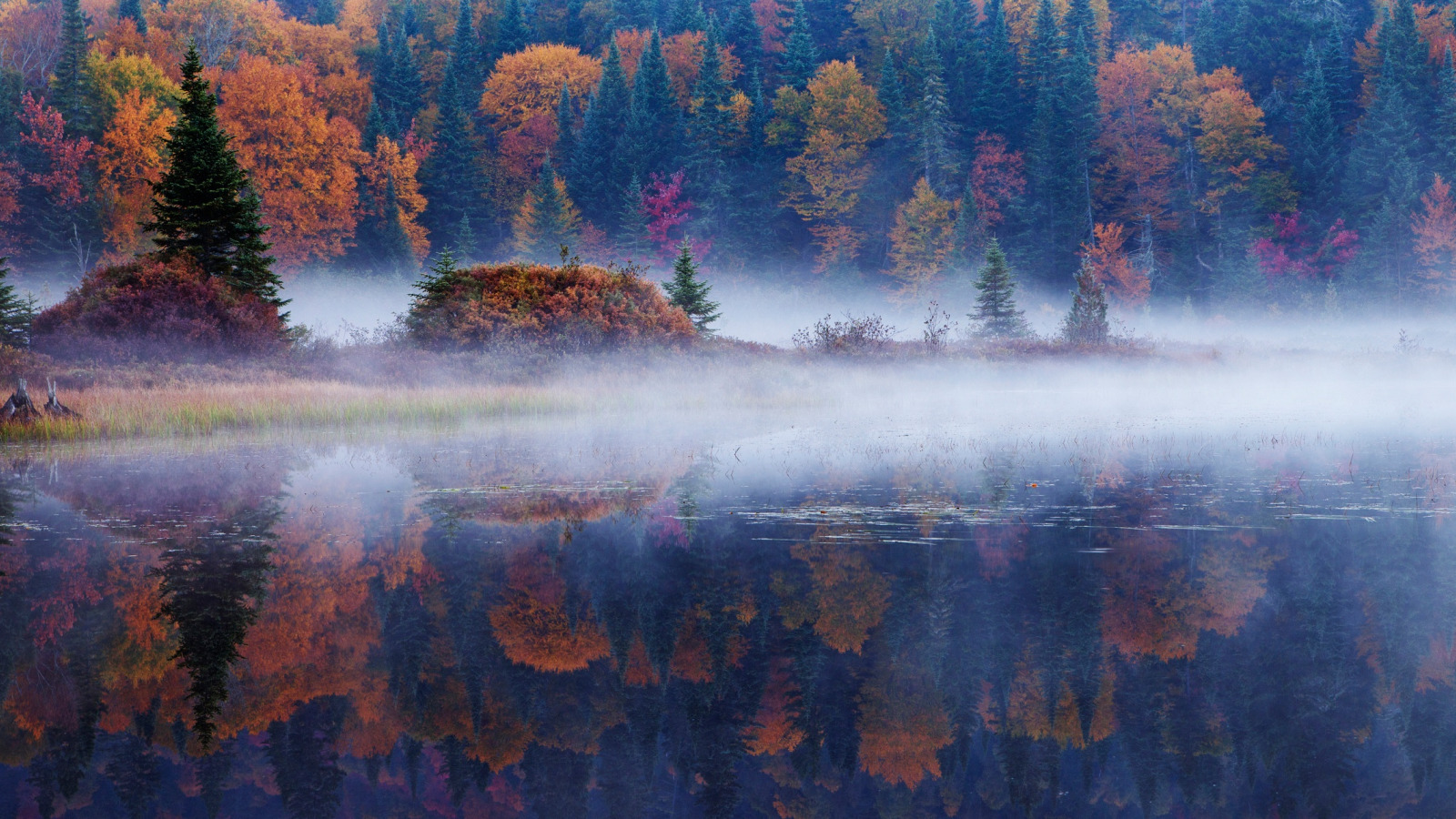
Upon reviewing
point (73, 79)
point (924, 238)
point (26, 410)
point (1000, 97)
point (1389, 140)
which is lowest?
point (26, 410)

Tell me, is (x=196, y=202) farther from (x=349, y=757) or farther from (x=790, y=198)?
(x=790, y=198)

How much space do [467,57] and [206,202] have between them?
60.6m

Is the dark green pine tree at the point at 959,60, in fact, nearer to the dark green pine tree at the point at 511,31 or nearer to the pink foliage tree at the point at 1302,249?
the pink foliage tree at the point at 1302,249

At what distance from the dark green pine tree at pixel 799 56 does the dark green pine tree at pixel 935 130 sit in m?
9.40

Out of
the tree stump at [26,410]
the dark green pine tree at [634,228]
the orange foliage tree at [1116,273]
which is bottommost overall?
the tree stump at [26,410]

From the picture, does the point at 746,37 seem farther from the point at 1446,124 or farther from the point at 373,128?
the point at 1446,124

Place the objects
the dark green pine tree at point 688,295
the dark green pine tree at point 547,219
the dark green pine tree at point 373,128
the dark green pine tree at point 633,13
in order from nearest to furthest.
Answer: the dark green pine tree at point 688,295 → the dark green pine tree at point 547,219 → the dark green pine tree at point 373,128 → the dark green pine tree at point 633,13

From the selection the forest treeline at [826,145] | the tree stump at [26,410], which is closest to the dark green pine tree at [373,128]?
the forest treeline at [826,145]

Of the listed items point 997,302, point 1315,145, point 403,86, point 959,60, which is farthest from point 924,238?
point 403,86

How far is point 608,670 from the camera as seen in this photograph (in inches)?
266

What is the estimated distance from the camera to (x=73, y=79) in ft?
206

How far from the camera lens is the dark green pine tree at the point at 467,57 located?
8288cm

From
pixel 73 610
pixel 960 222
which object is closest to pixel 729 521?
pixel 73 610

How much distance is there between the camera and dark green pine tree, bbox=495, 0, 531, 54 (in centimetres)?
8806
